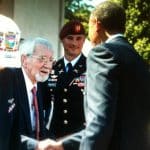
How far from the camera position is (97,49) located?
4.16 metres

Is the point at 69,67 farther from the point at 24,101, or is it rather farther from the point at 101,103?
the point at 101,103

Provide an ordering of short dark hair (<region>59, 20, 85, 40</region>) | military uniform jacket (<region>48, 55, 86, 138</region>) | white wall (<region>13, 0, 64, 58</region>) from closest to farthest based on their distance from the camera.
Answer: military uniform jacket (<region>48, 55, 86, 138</region>), short dark hair (<region>59, 20, 85, 40</region>), white wall (<region>13, 0, 64, 58</region>)

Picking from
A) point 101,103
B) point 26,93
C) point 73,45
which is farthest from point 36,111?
point 73,45

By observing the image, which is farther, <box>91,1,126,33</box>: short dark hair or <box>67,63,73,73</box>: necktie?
<box>67,63,73,73</box>: necktie

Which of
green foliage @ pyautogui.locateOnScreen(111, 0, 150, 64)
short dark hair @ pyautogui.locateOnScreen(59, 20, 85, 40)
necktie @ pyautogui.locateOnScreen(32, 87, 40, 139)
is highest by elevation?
short dark hair @ pyautogui.locateOnScreen(59, 20, 85, 40)

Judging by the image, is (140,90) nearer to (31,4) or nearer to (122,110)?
(122,110)

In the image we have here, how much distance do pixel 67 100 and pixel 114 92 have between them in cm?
230

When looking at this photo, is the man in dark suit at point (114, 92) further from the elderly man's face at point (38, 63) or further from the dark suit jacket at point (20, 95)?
the elderly man's face at point (38, 63)

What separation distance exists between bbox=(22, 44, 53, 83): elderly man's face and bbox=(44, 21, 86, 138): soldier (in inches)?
53.1

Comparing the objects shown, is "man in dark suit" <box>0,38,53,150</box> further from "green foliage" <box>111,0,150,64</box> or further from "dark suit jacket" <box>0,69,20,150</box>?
"green foliage" <box>111,0,150,64</box>

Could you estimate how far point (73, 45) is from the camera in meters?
6.30

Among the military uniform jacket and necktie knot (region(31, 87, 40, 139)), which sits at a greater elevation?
necktie knot (region(31, 87, 40, 139))

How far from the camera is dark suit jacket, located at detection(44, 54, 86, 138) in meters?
6.23

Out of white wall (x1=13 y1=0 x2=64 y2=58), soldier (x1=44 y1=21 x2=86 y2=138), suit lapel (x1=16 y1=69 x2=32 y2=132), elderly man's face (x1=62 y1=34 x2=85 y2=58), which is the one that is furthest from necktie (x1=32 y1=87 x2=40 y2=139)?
white wall (x1=13 y1=0 x2=64 y2=58)
